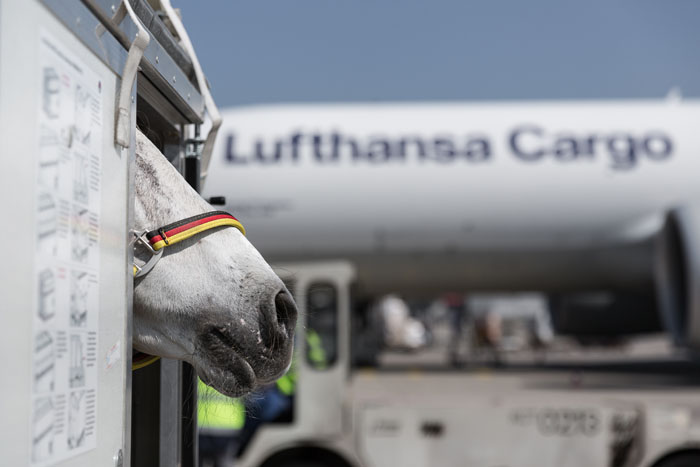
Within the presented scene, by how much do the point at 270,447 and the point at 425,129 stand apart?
6.49 meters

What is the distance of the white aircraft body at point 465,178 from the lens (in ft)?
33.8

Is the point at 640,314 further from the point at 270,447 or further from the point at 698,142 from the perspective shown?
the point at 270,447

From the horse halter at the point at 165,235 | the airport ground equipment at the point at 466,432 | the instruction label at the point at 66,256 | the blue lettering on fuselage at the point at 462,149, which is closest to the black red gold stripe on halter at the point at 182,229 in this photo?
the horse halter at the point at 165,235

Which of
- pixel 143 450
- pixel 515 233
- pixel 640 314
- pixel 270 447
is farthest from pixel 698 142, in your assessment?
pixel 143 450

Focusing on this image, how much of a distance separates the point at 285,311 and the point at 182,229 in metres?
0.27

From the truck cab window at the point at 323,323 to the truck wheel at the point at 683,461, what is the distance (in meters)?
2.03

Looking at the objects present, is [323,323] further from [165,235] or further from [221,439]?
[165,235]

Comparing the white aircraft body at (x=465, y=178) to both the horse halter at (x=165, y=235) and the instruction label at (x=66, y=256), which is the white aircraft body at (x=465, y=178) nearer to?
the horse halter at (x=165, y=235)

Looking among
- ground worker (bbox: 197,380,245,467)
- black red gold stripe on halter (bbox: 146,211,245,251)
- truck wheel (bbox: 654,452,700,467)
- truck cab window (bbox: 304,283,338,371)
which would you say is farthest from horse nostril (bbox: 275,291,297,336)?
truck wheel (bbox: 654,452,700,467)

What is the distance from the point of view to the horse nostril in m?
1.63

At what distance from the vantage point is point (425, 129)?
10.5 meters

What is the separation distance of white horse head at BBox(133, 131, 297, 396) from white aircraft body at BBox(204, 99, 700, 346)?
27.8 ft

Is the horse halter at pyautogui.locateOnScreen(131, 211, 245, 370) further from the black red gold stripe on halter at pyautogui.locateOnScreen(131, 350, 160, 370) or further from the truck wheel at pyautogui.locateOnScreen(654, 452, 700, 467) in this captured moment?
the truck wheel at pyautogui.locateOnScreen(654, 452, 700, 467)

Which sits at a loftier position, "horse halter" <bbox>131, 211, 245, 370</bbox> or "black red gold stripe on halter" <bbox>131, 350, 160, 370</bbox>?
"horse halter" <bbox>131, 211, 245, 370</bbox>
